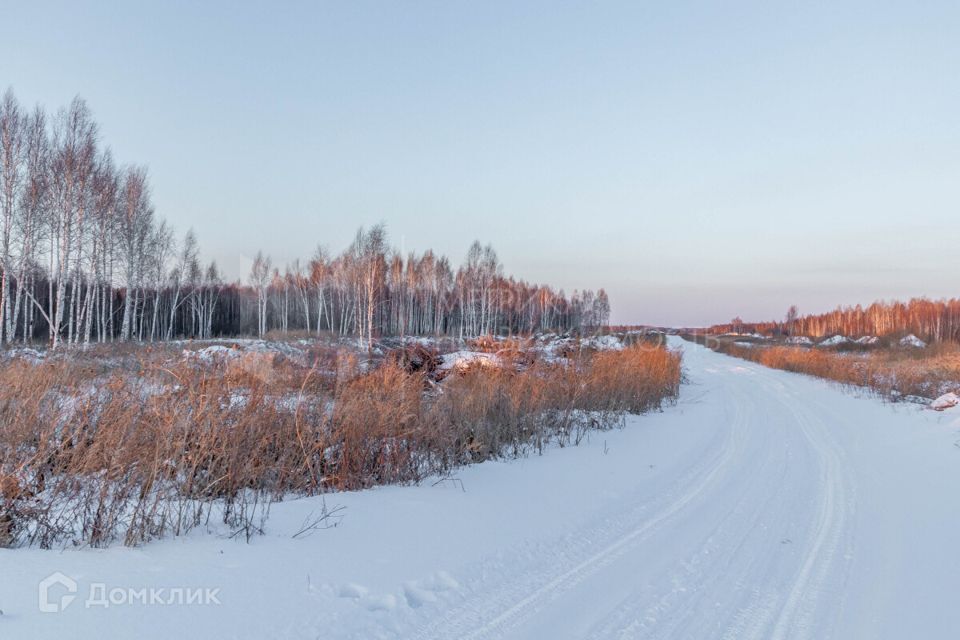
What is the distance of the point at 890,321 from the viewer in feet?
245

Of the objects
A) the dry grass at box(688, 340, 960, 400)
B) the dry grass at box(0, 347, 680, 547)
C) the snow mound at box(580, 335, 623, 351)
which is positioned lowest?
the dry grass at box(688, 340, 960, 400)

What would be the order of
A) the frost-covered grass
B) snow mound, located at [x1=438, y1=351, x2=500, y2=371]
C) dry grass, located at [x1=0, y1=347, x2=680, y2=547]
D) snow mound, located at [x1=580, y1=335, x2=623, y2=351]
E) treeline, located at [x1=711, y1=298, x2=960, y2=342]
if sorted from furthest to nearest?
1. treeline, located at [x1=711, y1=298, x2=960, y2=342]
2. the frost-covered grass
3. snow mound, located at [x1=580, y1=335, x2=623, y2=351]
4. snow mound, located at [x1=438, y1=351, x2=500, y2=371]
5. dry grass, located at [x1=0, y1=347, x2=680, y2=547]

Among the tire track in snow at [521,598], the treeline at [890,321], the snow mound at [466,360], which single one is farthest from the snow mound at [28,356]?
the treeline at [890,321]

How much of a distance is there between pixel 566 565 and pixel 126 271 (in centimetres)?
3259

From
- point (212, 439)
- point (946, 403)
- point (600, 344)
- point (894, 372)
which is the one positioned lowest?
point (946, 403)

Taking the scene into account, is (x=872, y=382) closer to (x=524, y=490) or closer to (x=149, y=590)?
(x=524, y=490)

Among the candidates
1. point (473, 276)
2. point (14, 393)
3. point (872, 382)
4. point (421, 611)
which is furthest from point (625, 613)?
point (473, 276)

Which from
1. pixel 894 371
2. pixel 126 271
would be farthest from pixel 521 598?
pixel 126 271

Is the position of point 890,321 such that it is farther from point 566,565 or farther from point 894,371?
point 566,565

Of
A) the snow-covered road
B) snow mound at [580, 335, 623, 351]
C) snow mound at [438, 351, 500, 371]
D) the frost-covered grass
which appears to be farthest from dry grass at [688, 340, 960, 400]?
the snow-covered road

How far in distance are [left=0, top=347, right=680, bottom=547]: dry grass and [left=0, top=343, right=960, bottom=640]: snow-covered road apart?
0.32 m

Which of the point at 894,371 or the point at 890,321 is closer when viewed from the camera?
the point at 894,371

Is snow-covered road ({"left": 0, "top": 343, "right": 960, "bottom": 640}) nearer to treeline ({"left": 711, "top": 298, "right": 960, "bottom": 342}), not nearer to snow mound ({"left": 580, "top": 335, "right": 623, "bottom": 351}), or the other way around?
snow mound ({"left": 580, "top": 335, "right": 623, "bottom": 351})

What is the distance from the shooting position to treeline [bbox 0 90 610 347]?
64.7ft
